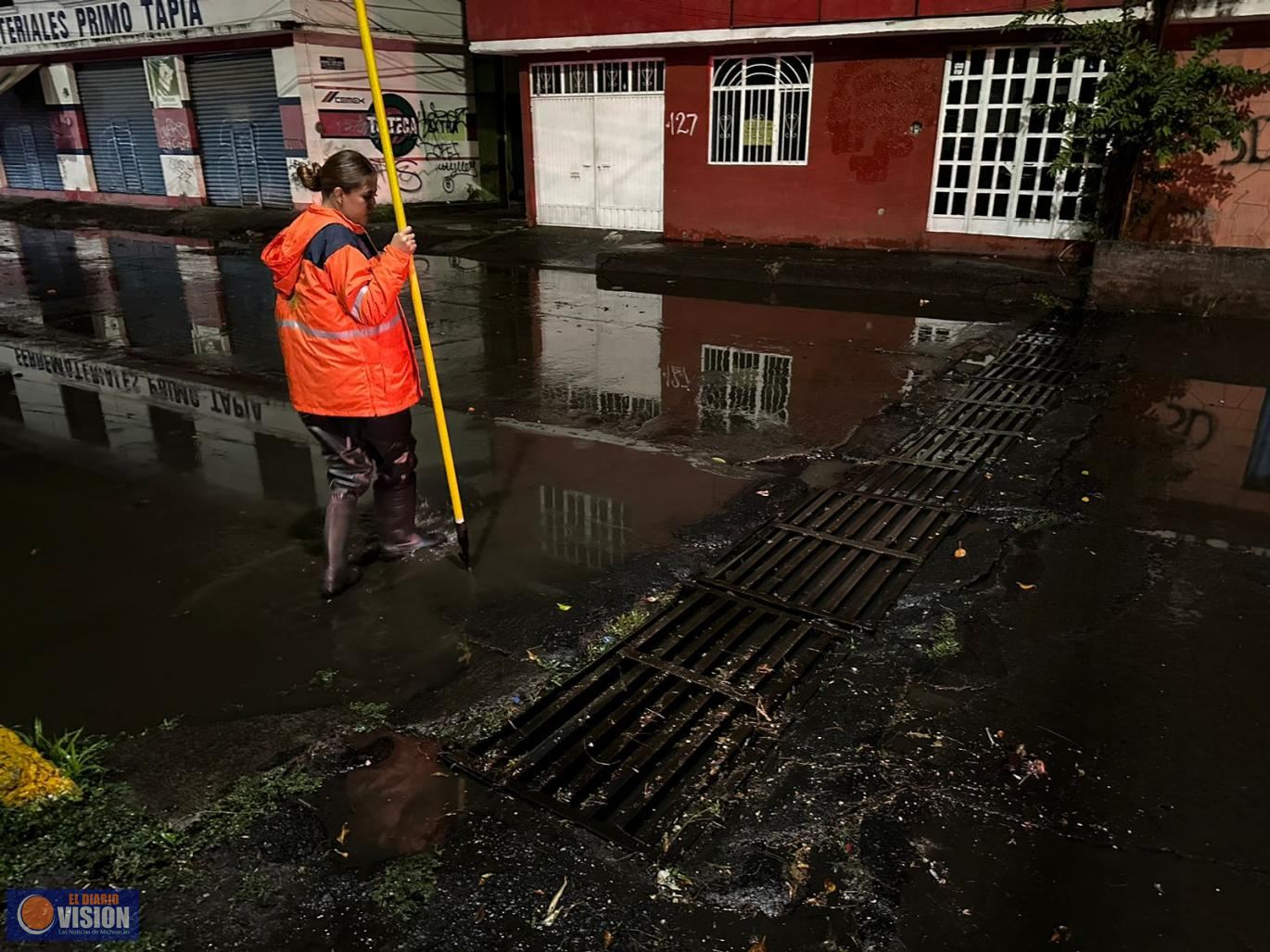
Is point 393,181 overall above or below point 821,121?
below

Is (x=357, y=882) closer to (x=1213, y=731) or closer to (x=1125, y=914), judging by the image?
(x=1125, y=914)

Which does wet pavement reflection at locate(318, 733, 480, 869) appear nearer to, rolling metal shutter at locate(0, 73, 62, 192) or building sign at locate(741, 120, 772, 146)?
building sign at locate(741, 120, 772, 146)

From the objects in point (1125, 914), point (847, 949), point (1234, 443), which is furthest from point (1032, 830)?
point (1234, 443)

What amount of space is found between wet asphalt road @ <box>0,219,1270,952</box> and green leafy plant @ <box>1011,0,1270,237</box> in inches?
88.9

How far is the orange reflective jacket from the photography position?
3.55 metres

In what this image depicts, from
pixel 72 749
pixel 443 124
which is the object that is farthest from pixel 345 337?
pixel 443 124

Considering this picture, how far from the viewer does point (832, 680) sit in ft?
11.1

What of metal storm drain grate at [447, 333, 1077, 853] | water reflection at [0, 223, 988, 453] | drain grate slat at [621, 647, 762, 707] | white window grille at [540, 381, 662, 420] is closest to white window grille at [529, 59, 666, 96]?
water reflection at [0, 223, 988, 453]

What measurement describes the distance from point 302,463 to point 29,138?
23.5 m

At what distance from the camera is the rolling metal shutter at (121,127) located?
20016 mm

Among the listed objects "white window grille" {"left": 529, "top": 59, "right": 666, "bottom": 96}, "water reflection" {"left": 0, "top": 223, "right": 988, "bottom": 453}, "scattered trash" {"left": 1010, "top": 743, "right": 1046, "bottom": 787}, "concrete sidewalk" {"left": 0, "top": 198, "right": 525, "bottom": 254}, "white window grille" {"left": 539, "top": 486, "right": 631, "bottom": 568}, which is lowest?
"scattered trash" {"left": 1010, "top": 743, "right": 1046, "bottom": 787}

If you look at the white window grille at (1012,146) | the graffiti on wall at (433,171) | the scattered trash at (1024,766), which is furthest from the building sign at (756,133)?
the scattered trash at (1024,766)

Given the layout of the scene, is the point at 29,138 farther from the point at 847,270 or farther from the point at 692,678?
the point at 692,678

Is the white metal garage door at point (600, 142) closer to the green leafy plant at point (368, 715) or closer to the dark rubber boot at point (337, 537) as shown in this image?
the dark rubber boot at point (337, 537)
